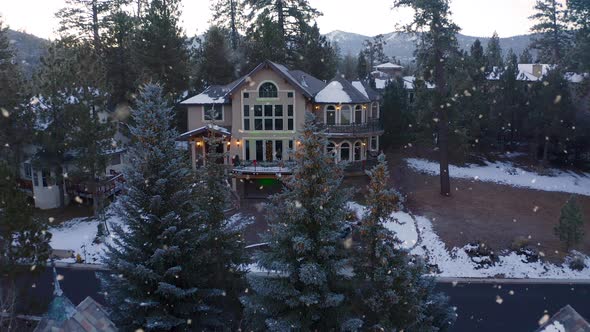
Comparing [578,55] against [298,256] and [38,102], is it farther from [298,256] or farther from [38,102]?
[38,102]

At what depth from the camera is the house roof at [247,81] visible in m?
33.3

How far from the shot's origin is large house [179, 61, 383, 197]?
33.6 metres

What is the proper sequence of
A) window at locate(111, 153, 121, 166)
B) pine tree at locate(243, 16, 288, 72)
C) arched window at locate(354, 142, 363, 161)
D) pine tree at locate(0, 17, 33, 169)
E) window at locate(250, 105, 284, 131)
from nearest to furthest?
pine tree at locate(0, 17, 33, 169)
window at locate(250, 105, 284, 131)
window at locate(111, 153, 121, 166)
arched window at locate(354, 142, 363, 161)
pine tree at locate(243, 16, 288, 72)

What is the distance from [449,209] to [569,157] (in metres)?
16.6

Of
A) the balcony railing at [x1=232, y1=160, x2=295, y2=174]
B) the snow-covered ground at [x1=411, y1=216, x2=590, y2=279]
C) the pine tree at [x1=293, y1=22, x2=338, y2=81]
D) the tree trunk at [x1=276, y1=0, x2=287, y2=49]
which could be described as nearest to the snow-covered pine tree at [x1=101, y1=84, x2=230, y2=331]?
the snow-covered ground at [x1=411, y1=216, x2=590, y2=279]

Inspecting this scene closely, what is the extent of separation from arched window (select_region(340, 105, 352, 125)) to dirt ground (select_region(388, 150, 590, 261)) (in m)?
6.23

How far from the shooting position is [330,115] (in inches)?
1411

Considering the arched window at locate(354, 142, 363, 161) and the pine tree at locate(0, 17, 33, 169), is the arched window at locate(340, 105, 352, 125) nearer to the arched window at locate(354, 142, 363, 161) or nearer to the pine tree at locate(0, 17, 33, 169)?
the arched window at locate(354, 142, 363, 161)

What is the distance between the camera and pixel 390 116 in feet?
140

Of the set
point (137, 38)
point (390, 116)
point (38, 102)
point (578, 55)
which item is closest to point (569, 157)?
point (578, 55)

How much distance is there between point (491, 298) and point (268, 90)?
810 inches

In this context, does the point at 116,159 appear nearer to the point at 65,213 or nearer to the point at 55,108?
the point at 65,213

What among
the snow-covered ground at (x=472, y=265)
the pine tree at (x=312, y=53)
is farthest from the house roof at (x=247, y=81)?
the pine tree at (x=312, y=53)

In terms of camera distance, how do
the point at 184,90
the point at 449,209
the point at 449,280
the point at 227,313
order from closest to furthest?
the point at 227,313 < the point at 449,280 < the point at 449,209 < the point at 184,90
